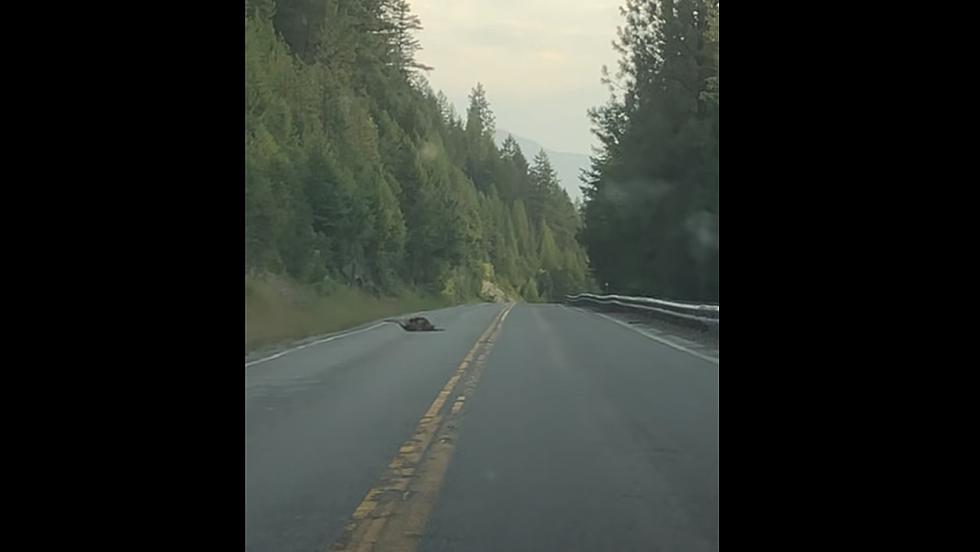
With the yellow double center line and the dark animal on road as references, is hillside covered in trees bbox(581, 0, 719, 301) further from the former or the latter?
the yellow double center line

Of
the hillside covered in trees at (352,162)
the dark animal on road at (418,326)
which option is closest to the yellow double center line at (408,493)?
the hillside covered in trees at (352,162)

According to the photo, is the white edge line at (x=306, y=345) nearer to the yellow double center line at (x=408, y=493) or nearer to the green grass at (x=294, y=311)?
the green grass at (x=294, y=311)

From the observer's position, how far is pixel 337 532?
615 cm

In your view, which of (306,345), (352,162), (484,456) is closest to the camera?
(484,456)

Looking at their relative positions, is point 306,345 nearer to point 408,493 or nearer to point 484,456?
point 484,456

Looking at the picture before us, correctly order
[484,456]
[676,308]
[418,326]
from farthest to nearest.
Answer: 1. [418,326]
2. [676,308]
3. [484,456]

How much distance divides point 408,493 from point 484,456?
156 cm

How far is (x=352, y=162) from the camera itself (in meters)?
58.1

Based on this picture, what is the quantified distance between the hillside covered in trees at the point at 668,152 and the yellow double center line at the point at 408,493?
26.1 m

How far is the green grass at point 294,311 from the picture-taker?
84.8 feet

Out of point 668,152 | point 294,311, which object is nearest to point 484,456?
point 294,311

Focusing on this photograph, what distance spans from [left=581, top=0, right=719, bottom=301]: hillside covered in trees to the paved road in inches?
860

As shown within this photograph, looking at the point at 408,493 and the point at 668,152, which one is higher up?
the point at 668,152
